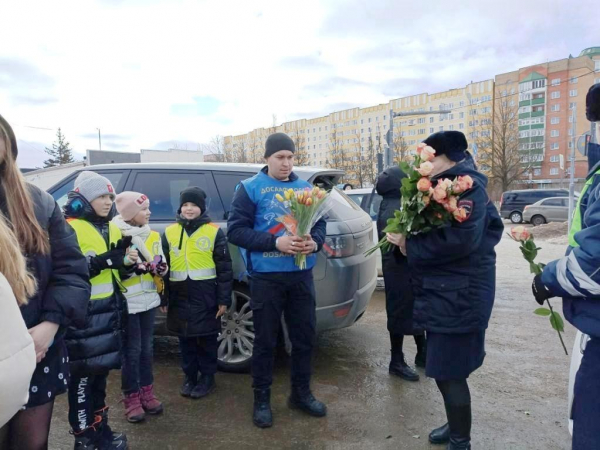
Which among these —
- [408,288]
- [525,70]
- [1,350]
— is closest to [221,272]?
[408,288]

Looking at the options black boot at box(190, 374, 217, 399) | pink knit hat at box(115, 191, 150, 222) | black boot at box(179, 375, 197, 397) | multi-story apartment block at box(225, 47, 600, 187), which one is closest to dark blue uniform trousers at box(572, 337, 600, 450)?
black boot at box(190, 374, 217, 399)

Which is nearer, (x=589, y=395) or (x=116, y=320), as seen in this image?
(x=589, y=395)

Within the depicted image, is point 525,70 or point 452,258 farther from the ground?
point 525,70

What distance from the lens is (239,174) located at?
435 centimetres

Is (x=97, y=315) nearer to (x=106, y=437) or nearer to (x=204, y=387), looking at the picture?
(x=106, y=437)

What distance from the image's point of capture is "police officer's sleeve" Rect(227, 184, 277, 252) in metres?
3.11

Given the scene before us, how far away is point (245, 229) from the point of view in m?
3.18

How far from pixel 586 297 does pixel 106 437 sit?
2.89m

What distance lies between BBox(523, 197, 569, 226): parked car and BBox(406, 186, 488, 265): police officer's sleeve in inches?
924

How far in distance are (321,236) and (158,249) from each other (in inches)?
51.3

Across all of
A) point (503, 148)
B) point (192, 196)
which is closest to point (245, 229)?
point (192, 196)

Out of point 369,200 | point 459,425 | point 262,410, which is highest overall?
point 369,200

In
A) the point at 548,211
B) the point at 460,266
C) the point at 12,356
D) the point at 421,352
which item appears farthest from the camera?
the point at 548,211

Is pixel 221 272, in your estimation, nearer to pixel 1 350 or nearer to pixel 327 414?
pixel 327 414
